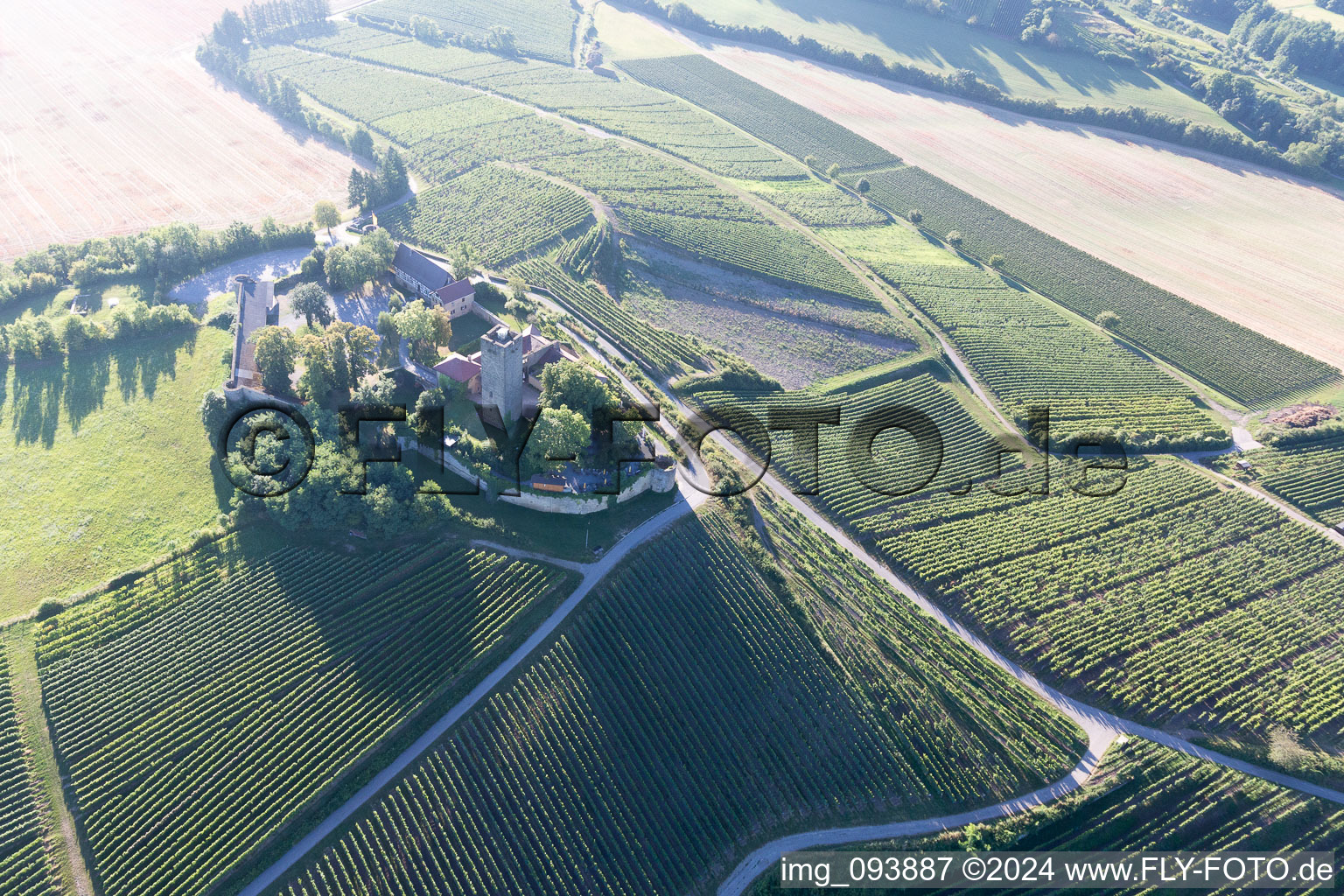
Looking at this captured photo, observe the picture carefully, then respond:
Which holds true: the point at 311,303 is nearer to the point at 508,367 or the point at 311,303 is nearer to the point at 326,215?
the point at 326,215

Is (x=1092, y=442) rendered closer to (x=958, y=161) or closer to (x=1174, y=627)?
(x=1174, y=627)

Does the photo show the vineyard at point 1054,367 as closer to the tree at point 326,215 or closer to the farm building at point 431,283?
the farm building at point 431,283

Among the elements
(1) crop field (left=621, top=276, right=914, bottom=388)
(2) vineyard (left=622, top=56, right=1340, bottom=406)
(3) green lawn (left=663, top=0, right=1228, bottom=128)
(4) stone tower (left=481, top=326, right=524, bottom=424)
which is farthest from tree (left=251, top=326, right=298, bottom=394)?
(3) green lawn (left=663, top=0, right=1228, bottom=128)

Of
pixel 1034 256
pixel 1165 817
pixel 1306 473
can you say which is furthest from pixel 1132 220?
pixel 1165 817

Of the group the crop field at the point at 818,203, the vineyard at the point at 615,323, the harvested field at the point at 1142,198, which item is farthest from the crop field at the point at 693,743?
the harvested field at the point at 1142,198

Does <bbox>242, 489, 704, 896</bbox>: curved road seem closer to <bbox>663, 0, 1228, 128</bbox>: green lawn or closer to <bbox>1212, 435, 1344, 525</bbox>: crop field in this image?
<bbox>1212, 435, 1344, 525</bbox>: crop field
